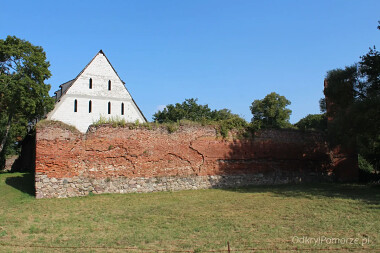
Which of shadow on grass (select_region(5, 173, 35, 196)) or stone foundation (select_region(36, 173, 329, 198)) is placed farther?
shadow on grass (select_region(5, 173, 35, 196))

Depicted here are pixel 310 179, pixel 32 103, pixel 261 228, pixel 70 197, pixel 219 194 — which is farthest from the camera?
pixel 32 103

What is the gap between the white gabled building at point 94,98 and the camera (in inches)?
1260

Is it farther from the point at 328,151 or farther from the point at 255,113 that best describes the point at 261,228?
the point at 255,113

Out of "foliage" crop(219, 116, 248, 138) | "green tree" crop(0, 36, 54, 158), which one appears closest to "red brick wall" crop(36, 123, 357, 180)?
"foliage" crop(219, 116, 248, 138)

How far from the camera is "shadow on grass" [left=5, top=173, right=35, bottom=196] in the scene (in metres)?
16.3

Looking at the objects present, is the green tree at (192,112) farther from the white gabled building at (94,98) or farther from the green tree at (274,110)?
the white gabled building at (94,98)

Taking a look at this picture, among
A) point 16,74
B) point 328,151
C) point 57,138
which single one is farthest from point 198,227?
point 16,74

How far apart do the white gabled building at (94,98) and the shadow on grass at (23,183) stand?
12.3 metres

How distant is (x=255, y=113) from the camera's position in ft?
167

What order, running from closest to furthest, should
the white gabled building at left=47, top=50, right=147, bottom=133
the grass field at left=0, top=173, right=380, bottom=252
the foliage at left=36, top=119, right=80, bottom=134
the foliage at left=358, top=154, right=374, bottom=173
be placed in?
the grass field at left=0, top=173, right=380, bottom=252 → the foliage at left=36, top=119, right=80, bottom=134 → the foliage at left=358, top=154, right=374, bottom=173 → the white gabled building at left=47, top=50, right=147, bottom=133

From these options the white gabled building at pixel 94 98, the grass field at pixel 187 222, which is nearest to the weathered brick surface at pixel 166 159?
the grass field at pixel 187 222

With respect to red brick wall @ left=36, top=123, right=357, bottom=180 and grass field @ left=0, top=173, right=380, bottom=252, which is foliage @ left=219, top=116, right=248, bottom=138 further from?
grass field @ left=0, top=173, right=380, bottom=252

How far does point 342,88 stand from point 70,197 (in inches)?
647

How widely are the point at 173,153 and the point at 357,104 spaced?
10.4 metres
